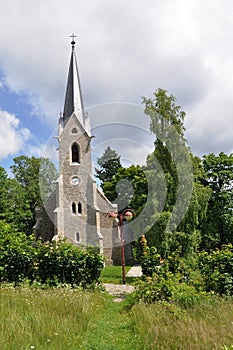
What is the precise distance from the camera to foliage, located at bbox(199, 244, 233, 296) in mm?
6910

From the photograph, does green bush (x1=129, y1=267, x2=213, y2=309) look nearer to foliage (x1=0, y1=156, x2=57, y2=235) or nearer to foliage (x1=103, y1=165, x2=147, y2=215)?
foliage (x1=103, y1=165, x2=147, y2=215)

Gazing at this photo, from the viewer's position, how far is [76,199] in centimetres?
2248

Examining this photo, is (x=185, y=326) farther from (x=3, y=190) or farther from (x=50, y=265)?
(x=3, y=190)

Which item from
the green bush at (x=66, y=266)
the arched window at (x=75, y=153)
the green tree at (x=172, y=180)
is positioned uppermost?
the arched window at (x=75, y=153)

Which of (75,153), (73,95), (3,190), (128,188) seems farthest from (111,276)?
(3,190)

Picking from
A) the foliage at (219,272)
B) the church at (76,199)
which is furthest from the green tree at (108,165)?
the foliage at (219,272)

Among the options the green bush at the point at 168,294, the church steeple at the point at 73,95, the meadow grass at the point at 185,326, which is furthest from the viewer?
the church steeple at the point at 73,95

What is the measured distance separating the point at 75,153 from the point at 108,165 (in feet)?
12.5

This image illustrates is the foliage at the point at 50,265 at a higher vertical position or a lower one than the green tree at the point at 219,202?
lower

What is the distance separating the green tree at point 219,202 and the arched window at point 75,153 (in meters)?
9.94

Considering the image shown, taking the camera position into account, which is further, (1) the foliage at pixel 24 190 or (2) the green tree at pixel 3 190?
(2) the green tree at pixel 3 190

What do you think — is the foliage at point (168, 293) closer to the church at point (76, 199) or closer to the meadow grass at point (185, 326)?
the meadow grass at point (185, 326)

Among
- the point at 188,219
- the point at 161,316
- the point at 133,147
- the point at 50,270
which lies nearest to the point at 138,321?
the point at 161,316

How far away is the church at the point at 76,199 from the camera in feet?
70.1
